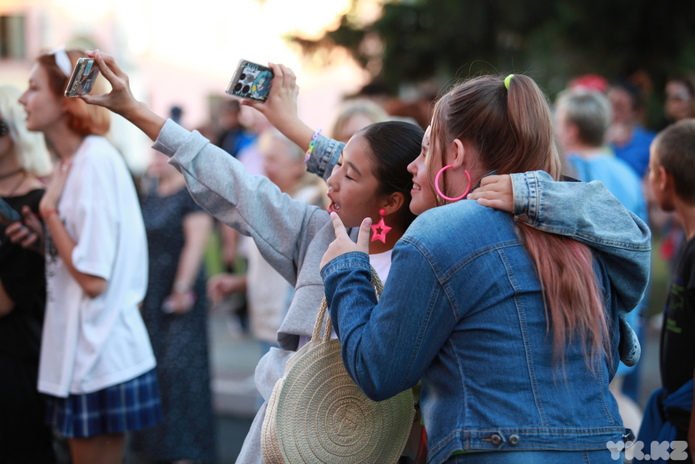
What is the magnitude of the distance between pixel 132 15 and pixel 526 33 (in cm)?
845

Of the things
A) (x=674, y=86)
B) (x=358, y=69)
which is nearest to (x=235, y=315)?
(x=358, y=69)

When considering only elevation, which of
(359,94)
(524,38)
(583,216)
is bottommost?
(583,216)

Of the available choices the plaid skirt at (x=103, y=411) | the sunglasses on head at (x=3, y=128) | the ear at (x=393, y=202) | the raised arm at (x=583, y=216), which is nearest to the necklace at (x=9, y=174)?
the sunglasses on head at (x=3, y=128)

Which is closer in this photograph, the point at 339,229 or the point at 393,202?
the point at 339,229

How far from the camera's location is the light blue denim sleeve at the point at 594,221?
1789 mm

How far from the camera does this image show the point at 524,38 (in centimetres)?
842

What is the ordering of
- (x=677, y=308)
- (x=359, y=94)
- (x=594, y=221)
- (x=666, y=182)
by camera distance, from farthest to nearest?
(x=359, y=94) < (x=666, y=182) < (x=677, y=308) < (x=594, y=221)

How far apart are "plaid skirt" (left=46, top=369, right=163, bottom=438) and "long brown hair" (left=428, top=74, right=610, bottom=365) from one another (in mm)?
1820

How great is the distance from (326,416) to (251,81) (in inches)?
42.1

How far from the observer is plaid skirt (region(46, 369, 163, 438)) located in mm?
3072

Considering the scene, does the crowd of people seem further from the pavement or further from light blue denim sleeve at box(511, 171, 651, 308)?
the pavement

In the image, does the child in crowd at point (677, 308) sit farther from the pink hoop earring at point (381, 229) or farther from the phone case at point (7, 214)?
the phone case at point (7, 214)

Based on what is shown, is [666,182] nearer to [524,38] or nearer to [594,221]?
[594,221]

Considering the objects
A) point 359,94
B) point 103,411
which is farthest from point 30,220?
point 359,94
